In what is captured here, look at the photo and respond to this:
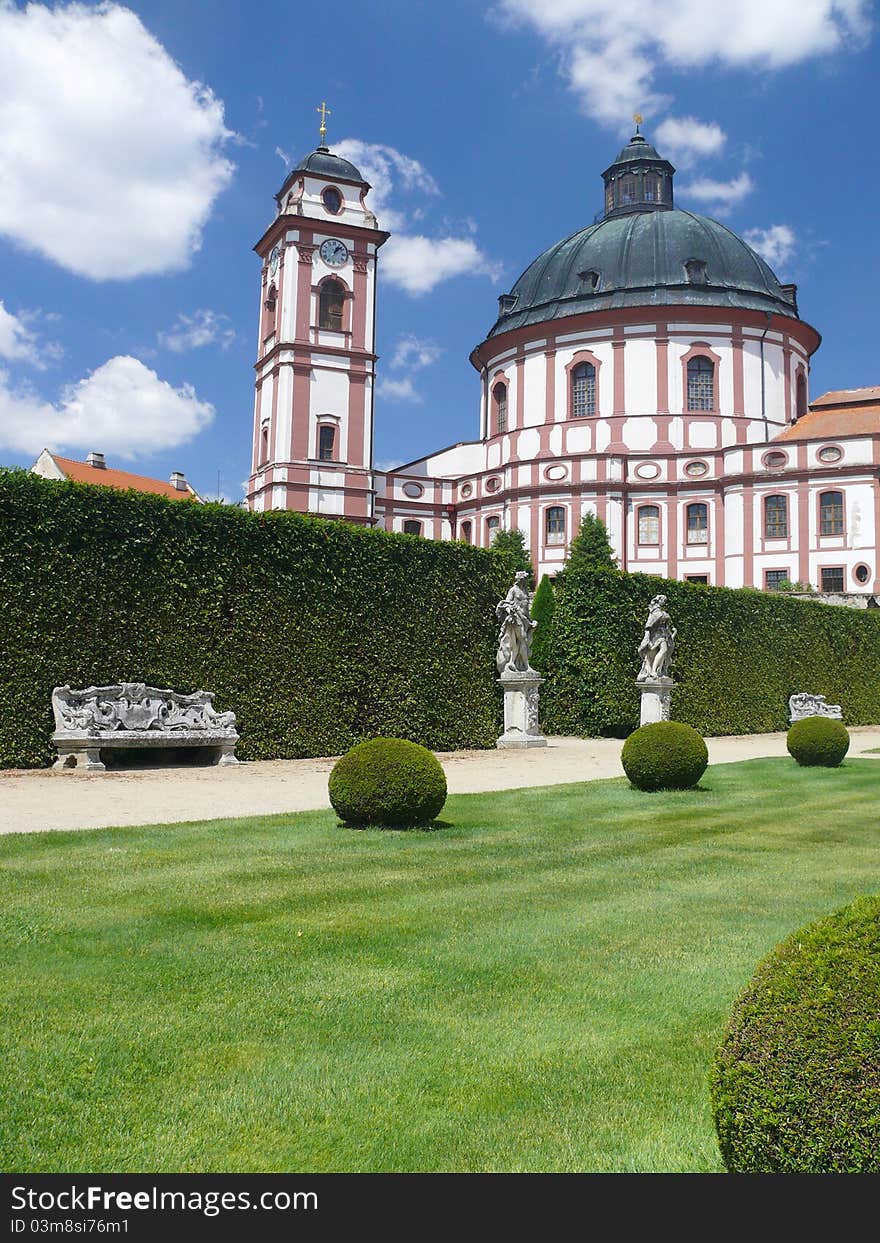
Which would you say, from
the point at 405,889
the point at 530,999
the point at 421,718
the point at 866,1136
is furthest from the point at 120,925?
the point at 421,718

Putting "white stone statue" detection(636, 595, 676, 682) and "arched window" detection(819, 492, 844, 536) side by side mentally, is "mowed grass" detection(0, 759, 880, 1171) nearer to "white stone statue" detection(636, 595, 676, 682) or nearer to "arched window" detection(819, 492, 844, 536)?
"white stone statue" detection(636, 595, 676, 682)

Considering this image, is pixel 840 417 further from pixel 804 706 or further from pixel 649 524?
pixel 804 706

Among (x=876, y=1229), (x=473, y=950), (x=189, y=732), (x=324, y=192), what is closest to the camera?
(x=876, y=1229)

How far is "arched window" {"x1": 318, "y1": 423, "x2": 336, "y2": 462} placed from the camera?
4438 cm

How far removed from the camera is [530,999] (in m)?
3.99

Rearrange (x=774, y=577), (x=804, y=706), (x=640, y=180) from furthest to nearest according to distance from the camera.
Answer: (x=640, y=180)
(x=774, y=577)
(x=804, y=706)

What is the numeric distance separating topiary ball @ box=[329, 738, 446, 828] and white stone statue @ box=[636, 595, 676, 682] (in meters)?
12.0

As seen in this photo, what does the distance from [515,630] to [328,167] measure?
34.5m

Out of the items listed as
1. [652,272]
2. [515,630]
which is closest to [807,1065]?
[515,630]

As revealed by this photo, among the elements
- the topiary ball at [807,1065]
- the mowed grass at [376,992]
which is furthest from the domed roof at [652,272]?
the topiary ball at [807,1065]

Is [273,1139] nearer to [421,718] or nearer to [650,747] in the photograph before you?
[650,747]

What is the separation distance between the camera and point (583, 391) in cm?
4972

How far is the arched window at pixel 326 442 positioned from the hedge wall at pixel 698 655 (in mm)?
24329

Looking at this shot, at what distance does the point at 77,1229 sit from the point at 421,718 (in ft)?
50.1
